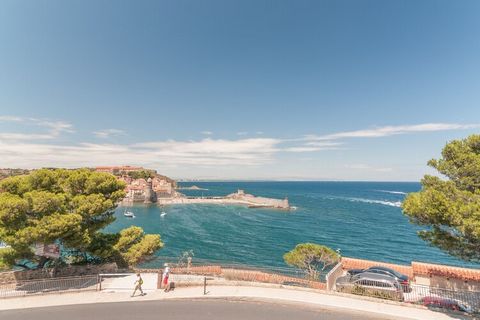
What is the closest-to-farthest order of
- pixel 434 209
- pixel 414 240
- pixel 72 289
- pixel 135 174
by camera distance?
pixel 434 209 < pixel 72 289 < pixel 414 240 < pixel 135 174

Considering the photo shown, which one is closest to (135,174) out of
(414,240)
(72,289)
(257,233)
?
(257,233)

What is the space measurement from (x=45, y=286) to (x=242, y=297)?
36.1 ft

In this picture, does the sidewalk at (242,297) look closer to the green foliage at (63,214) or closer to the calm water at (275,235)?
the green foliage at (63,214)

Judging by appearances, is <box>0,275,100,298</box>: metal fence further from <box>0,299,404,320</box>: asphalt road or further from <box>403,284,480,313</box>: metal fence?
<box>403,284,480,313</box>: metal fence

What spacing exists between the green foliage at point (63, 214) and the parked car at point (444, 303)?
19016 millimetres

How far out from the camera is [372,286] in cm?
1414

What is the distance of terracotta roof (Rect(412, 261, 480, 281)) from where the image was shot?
1816 centimetres

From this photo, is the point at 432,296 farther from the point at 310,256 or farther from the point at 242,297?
the point at 310,256

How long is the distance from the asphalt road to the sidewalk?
17.1 inches

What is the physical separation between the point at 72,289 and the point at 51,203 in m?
5.22

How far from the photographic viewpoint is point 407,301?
11.9 meters

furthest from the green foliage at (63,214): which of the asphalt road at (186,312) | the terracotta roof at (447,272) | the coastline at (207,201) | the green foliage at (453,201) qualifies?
the coastline at (207,201)

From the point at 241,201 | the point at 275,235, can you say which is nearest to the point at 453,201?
the point at 275,235

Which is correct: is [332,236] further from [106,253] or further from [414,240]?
[106,253]
